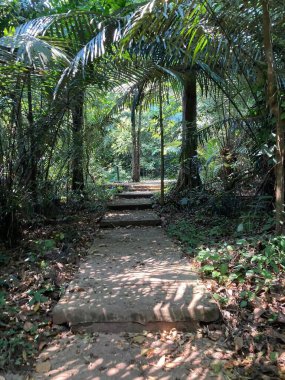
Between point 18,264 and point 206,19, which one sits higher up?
point 206,19

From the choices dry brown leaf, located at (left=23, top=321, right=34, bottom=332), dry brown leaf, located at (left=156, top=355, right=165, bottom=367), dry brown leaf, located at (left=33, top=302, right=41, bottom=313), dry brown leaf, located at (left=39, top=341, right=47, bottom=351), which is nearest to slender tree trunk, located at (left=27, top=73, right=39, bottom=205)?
dry brown leaf, located at (left=33, top=302, right=41, bottom=313)

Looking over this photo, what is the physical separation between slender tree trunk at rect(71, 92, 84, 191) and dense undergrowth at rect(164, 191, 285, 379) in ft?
8.05

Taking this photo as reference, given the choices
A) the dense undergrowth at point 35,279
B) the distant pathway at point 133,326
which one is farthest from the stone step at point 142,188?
the distant pathway at point 133,326

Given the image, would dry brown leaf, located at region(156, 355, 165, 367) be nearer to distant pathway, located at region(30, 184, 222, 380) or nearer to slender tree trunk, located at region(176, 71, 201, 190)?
distant pathway, located at region(30, 184, 222, 380)

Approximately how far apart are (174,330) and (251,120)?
2978mm

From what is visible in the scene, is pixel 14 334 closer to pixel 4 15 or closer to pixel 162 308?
pixel 162 308

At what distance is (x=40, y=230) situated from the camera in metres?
4.50

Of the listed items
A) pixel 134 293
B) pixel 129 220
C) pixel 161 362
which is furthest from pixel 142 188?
pixel 161 362

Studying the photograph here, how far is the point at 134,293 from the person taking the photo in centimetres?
272

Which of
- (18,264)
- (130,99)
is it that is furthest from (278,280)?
(130,99)

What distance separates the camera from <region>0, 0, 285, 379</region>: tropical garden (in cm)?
260

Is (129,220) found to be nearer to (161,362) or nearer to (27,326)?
(27,326)

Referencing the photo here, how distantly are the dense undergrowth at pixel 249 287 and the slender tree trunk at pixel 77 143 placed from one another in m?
2.45

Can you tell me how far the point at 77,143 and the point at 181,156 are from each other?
1.91 metres
